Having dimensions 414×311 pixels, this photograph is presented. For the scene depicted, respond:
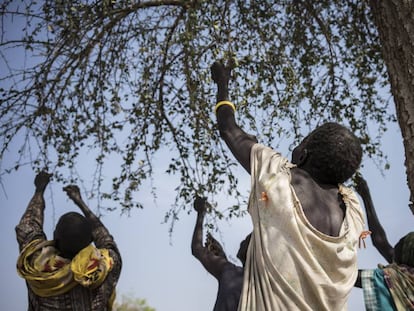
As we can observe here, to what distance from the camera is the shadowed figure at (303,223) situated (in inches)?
91.3

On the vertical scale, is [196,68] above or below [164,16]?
below

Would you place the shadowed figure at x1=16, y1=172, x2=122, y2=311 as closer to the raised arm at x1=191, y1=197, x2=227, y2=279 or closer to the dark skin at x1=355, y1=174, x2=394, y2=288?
the raised arm at x1=191, y1=197, x2=227, y2=279

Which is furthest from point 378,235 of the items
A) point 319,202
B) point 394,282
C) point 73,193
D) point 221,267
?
point 73,193

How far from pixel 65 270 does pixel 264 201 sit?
60.0 inches

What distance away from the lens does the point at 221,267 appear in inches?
151

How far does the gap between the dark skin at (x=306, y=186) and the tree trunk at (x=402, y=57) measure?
127 centimetres

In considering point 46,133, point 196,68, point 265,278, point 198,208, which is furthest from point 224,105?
point 46,133

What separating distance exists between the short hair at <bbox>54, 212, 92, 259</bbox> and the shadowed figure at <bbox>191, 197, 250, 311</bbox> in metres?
0.92

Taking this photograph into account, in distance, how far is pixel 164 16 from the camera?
6.47 m

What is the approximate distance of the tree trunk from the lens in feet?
12.1

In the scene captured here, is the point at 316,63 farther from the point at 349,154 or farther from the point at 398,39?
the point at 349,154

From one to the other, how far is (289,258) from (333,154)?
1.75 feet

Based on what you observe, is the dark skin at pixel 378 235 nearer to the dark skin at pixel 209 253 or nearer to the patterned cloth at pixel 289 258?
the dark skin at pixel 209 253

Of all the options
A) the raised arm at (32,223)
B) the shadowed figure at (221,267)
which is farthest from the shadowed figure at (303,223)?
the raised arm at (32,223)
